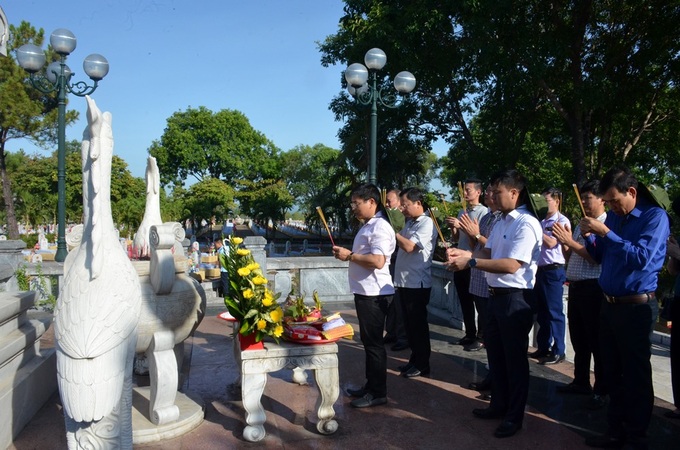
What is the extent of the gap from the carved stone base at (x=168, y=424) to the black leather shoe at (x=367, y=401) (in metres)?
1.18

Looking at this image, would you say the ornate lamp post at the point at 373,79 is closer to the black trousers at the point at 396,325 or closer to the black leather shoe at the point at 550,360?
the black trousers at the point at 396,325

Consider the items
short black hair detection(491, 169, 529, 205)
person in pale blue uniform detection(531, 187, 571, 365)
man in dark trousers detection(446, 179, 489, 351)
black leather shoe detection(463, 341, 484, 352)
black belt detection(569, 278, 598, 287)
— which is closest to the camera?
short black hair detection(491, 169, 529, 205)

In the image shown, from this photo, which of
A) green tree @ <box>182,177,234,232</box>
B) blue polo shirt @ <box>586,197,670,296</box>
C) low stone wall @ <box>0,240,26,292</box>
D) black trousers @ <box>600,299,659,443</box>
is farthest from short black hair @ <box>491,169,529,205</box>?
green tree @ <box>182,177,234,232</box>

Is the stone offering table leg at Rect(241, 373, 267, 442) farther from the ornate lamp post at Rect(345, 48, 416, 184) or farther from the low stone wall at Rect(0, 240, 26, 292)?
the ornate lamp post at Rect(345, 48, 416, 184)

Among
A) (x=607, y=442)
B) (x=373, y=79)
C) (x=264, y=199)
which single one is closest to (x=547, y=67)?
(x=373, y=79)

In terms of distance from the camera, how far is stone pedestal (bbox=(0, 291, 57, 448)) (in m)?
3.29

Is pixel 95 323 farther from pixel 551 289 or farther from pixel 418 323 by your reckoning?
pixel 551 289

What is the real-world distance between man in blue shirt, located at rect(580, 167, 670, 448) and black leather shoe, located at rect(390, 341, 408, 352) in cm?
256

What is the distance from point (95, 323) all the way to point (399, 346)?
3878 millimetres

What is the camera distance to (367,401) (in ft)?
13.1

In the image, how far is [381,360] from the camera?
3943mm

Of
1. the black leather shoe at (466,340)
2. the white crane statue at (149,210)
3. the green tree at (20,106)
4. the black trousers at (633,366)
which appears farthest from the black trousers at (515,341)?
the green tree at (20,106)

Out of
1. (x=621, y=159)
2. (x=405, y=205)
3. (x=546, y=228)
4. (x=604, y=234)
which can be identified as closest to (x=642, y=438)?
(x=604, y=234)

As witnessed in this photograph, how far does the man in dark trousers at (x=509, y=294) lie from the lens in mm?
3527
